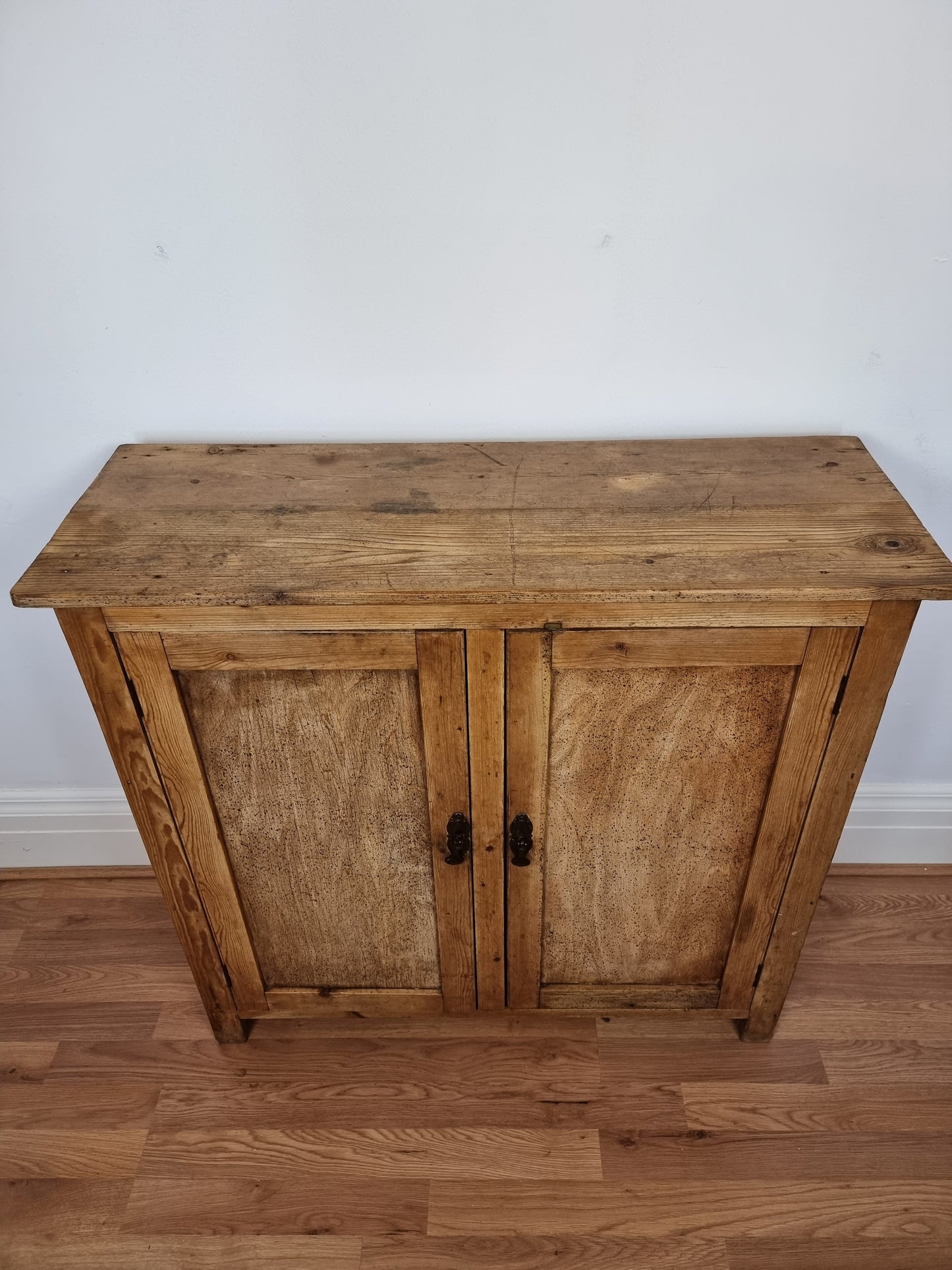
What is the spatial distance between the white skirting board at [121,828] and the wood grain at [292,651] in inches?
31.0

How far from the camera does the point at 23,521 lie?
144cm

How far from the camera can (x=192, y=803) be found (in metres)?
1.24

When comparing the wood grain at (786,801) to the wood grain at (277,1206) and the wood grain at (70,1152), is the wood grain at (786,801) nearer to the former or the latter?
the wood grain at (277,1206)

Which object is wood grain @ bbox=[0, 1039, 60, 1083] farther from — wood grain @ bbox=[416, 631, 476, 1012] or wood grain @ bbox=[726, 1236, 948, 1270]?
wood grain @ bbox=[726, 1236, 948, 1270]

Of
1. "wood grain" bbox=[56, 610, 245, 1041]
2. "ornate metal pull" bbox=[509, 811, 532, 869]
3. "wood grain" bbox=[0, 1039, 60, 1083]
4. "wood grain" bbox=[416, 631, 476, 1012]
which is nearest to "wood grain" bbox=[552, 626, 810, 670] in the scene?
"wood grain" bbox=[416, 631, 476, 1012]

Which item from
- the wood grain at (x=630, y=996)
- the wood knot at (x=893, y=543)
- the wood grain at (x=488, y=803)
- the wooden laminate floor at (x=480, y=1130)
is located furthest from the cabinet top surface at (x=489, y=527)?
the wooden laminate floor at (x=480, y=1130)

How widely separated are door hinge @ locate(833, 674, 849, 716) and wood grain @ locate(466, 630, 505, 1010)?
417 mm

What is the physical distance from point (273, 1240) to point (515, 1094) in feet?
1.37

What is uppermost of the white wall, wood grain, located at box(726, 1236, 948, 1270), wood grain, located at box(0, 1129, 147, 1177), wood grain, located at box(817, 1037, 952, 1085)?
the white wall

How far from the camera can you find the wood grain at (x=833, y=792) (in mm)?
1069

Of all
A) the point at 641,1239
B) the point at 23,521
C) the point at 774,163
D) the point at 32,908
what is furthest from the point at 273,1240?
the point at 774,163

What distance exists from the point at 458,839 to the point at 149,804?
1.41 ft

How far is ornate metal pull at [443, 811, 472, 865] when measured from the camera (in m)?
1.23

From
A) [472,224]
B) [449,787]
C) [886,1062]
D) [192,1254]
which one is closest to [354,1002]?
[192,1254]
